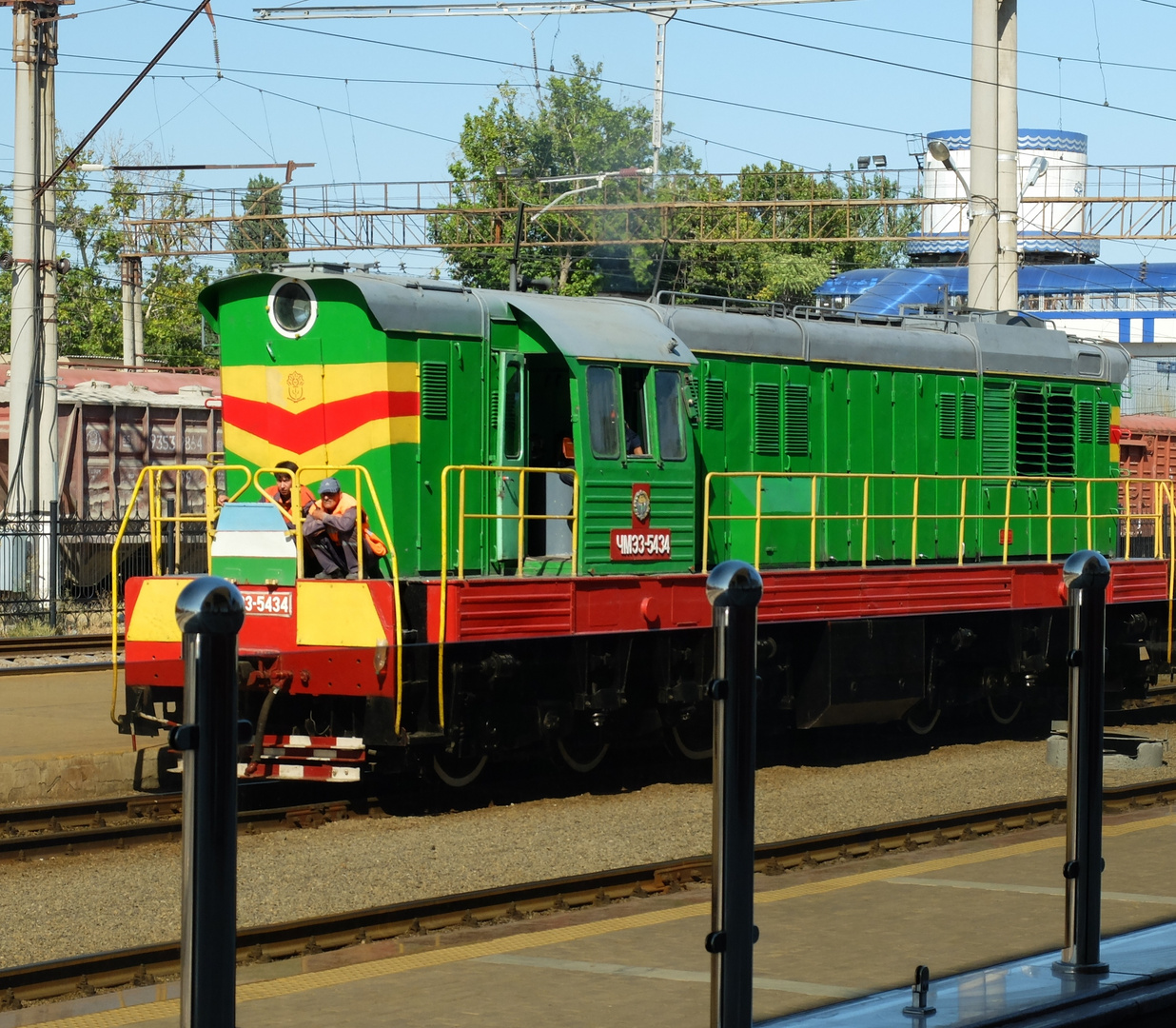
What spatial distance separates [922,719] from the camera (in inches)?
556

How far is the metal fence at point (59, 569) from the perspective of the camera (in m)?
21.7

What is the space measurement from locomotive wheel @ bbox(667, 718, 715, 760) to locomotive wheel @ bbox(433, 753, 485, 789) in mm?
1819

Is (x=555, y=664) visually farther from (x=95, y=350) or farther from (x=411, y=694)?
(x=95, y=350)

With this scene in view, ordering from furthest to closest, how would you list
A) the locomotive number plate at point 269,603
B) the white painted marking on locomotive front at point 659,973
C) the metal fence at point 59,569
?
the metal fence at point 59,569
the locomotive number plate at point 269,603
the white painted marking on locomotive front at point 659,973

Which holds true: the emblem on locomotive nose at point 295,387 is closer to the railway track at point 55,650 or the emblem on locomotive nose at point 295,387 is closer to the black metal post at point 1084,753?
the black metal post at point 1084,753

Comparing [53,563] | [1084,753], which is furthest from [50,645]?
[1084,753]

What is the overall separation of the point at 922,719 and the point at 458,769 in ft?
16.9

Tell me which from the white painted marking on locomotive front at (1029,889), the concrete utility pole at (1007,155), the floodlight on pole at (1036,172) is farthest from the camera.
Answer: the floodlight on pole at (1036,172)

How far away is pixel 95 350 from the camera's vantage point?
51.3 m

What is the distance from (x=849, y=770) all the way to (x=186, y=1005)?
9.80m

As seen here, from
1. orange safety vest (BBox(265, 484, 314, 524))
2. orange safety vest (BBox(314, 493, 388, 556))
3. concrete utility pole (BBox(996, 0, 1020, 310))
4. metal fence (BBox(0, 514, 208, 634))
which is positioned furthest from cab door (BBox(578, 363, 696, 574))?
metal fence (BBox(0, 514, 208, 634))

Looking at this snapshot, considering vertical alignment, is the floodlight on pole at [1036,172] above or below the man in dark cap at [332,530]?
above

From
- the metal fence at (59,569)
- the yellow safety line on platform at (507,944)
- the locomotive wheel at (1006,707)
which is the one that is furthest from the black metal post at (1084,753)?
the metal fence at (59,569)

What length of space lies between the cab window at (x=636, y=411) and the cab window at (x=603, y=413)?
200mm
